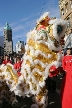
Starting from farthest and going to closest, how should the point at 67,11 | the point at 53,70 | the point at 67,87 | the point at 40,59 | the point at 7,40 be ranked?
1. the point at 7,40
2. the point at 67,11
3. the point at 40,59
4. the point at 53,70
5. the point at 67,87

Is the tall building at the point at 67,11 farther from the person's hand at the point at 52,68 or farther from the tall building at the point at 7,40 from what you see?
the tall building at the point at 7,40

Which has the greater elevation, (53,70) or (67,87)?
(53,70)

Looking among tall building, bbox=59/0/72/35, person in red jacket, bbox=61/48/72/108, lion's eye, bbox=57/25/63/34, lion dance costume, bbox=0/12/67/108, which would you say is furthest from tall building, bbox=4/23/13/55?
person in red jacket, bbox=61/48/72/108

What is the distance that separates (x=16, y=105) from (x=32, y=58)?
2.35 meters

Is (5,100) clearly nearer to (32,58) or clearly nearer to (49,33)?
(32,58)

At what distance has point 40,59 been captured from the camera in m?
3.94

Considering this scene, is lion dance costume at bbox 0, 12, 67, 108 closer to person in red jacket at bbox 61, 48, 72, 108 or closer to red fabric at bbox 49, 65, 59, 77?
red fabric at bbox 49, 65, 59, 77

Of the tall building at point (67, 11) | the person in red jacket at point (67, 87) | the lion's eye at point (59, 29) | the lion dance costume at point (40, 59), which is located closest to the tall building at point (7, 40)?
the tall building at point (67, 11)

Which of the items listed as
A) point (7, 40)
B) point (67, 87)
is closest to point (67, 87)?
point (67, 87)

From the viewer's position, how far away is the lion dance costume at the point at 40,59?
3.87m

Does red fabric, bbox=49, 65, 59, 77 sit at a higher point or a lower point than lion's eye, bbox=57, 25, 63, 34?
lower

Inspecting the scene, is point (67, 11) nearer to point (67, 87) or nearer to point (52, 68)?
point (52, 68)

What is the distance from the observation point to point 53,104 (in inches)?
243

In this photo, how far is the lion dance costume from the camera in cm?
387
